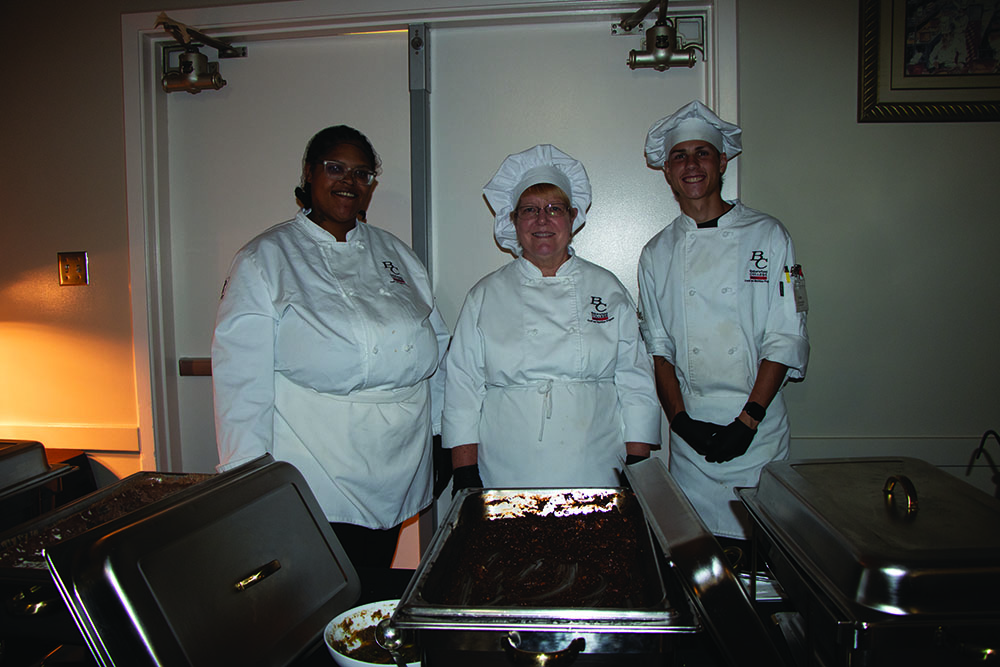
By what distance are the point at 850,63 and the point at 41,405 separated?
3.67 metres

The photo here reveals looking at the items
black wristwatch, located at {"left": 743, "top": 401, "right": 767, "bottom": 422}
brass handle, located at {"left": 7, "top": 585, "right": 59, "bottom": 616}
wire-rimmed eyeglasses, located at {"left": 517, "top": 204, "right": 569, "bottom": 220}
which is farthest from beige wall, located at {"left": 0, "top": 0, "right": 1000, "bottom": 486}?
brass handle, located at {"left": 7, "top": 585, "right": 59, "bottom": 616}

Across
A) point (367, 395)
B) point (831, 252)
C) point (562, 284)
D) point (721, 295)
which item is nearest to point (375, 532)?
point (367, 395)

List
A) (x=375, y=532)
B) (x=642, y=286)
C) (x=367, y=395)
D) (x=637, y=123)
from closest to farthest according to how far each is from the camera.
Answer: (x=367, y=395) → (x=375, y=532) → (x=642, y=286) → (x=637, y=123)

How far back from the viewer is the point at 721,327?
1934 mm

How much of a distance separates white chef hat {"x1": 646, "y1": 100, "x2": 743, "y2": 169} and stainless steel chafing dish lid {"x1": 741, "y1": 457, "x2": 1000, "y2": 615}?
1.28m

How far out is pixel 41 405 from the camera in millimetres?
2662

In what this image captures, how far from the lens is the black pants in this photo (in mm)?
1780

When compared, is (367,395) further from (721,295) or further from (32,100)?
(32,100)

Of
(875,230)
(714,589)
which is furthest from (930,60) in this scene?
(714,589)

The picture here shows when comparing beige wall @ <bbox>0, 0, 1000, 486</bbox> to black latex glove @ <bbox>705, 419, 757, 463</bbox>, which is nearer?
black latex glove @ <bbox>705, 419, 757, 463</bbox>

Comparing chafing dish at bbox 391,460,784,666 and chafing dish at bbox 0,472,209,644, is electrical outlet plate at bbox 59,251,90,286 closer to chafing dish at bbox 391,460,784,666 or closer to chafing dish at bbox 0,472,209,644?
chafing dish at bbox 0,472,209,644

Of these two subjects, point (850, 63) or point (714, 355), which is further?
point (850, 63)

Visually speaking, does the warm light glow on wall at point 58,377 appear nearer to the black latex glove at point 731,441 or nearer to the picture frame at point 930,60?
A: the black latex glove at point 731,441

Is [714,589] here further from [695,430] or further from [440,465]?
[440,465]
